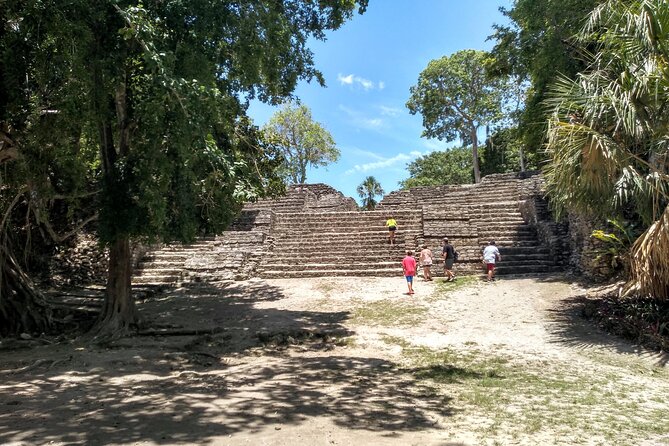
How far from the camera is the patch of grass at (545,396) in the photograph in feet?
13.1

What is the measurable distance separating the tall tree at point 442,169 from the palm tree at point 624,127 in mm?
34412

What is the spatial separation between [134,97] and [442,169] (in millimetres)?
38218

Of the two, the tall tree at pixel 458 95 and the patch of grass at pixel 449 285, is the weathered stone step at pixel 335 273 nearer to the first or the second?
the patch of grass at pixel 449 285

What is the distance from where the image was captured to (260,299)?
11516 millimetres

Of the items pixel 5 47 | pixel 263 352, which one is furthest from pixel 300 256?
pixel 5 47

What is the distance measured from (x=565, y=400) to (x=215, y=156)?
5379mm

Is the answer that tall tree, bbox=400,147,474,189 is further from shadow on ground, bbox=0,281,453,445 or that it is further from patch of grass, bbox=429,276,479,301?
shadow on ground, bbox=0,281,453,445

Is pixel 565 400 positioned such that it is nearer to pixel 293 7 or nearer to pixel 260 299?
pixel 260 299

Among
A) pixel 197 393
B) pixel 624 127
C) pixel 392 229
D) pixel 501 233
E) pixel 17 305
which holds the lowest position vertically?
pixel 197 393

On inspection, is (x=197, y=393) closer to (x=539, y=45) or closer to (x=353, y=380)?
(x=353, y=380)

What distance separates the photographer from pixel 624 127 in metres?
6.30

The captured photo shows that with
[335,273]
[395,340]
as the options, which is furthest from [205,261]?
[395,340]

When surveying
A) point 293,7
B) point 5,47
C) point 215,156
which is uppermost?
point 293,7

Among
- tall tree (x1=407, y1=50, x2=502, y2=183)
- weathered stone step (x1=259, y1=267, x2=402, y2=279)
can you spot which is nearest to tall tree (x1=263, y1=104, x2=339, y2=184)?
tall tree (x1=407, y1=50, x2=502, y2=183)
